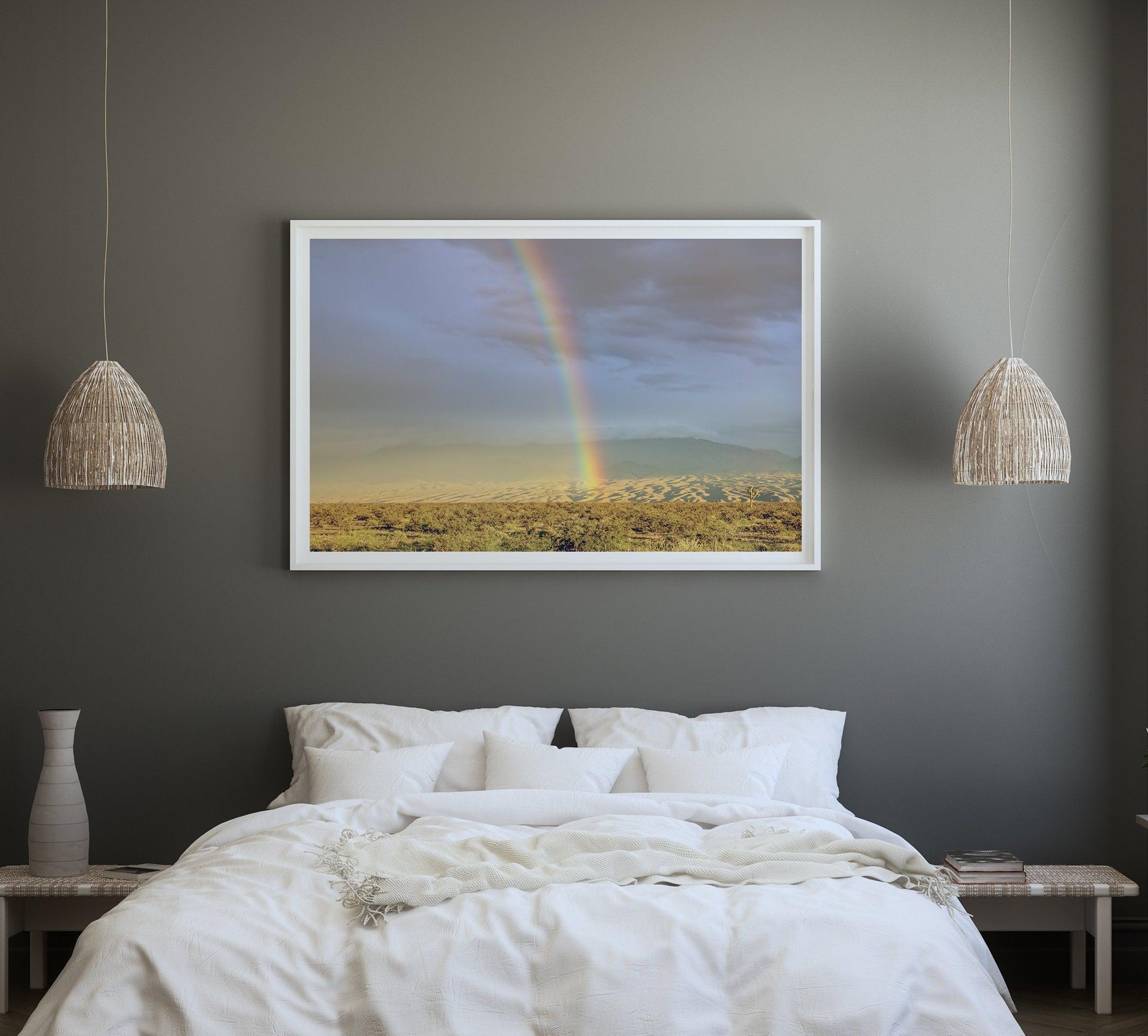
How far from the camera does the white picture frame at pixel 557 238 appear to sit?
12.1ft

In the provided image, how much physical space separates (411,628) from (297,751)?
0.59 metres

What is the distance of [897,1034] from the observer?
2.07 metres

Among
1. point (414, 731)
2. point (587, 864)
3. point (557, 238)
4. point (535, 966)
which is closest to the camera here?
point (535, 966)

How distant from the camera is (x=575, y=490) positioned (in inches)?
147

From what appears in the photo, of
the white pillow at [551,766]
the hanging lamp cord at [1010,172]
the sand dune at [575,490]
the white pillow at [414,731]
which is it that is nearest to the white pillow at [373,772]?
the white pillow at [414,731]

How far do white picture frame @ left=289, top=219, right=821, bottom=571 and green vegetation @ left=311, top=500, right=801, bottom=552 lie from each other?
3 cm

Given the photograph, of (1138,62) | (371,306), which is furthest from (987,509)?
(371,306)

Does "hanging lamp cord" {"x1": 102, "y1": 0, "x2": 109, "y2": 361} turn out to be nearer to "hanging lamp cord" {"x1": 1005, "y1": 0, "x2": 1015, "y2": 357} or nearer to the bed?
the bed

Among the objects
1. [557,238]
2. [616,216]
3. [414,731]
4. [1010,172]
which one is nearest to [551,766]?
[414,731]

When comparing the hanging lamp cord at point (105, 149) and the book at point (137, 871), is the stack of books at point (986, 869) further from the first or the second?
the hanging lamp cord at point (105, 149)

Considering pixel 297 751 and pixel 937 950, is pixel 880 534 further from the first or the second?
pixel 297 751

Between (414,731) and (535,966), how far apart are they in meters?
1.40

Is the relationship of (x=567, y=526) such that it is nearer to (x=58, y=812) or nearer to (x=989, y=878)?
(x=989, y=878)

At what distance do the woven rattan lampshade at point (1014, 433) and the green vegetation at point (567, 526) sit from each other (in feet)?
2.16
